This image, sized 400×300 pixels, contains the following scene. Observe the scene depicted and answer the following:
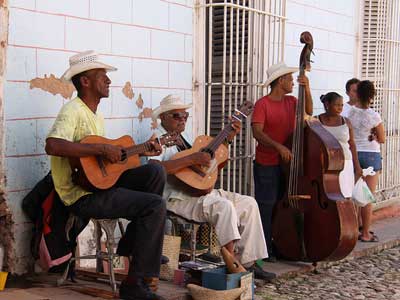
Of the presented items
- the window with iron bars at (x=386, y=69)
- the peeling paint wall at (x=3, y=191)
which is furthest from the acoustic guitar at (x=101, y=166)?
the window with iron bars at (x=386, y=69)

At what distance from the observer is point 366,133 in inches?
289

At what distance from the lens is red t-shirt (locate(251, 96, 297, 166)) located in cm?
607

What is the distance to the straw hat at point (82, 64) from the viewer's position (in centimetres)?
465

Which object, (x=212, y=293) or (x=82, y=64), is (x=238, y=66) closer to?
(x=82, y=64)

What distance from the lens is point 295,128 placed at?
19.4ft

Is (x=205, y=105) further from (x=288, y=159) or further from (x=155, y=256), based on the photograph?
(x=155, y=256)

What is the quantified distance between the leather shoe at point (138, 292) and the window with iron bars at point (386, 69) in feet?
16.8

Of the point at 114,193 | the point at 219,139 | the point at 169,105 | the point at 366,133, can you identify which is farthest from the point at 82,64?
the point at 366,133

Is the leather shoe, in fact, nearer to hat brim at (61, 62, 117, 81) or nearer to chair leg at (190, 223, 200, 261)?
chair leg at (190, 223, 200, 261)

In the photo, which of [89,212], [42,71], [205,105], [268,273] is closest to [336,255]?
[268,273]

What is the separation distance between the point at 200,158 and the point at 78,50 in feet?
3.82

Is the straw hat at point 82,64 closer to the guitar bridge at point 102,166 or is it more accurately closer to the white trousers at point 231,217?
the guitar bridge at point 102,166

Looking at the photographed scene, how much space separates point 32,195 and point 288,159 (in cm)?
211

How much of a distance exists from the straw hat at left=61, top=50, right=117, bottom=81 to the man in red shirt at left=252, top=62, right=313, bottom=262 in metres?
1.78
